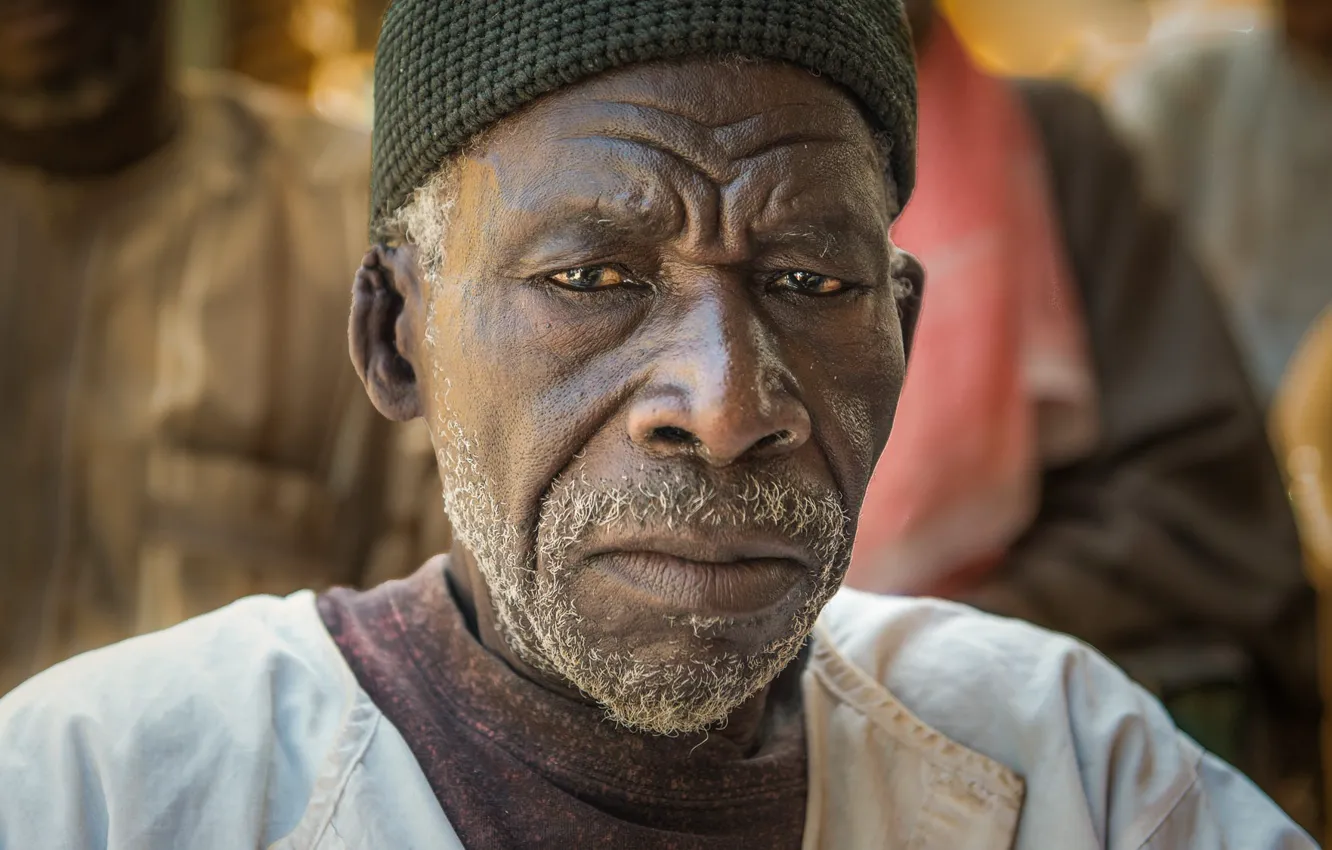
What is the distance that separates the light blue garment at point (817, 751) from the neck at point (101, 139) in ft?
7.35

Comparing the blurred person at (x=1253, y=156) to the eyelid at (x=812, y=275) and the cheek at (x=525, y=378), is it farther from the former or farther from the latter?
the cheek at (x=525, y=378)

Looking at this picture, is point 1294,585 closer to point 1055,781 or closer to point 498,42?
point 1055,781

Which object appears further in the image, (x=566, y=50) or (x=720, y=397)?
(x=566, y=50)

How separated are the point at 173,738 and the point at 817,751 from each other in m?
0.76

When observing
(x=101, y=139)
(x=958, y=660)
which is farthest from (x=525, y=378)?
(x=101, y=139)

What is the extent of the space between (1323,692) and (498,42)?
297 centimetres

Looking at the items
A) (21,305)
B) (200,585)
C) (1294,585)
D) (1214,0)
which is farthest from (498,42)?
(1214,0)

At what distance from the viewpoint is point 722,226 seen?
5.08 feet

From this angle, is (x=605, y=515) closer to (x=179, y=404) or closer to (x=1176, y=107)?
(x=179, y=404)

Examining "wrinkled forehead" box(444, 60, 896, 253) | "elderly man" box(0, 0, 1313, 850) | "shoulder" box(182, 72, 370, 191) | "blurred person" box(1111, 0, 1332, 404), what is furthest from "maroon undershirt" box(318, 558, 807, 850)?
"blurred person" box(1111, 0, 1332, 404)

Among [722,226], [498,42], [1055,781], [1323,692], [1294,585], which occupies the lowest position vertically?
[1323,692]

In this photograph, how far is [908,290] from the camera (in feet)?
6.33

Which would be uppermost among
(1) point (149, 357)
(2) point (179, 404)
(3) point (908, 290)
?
(3) point (908, 290)

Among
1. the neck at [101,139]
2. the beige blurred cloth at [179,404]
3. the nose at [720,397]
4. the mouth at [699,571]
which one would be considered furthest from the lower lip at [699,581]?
the neck at [101,139]
